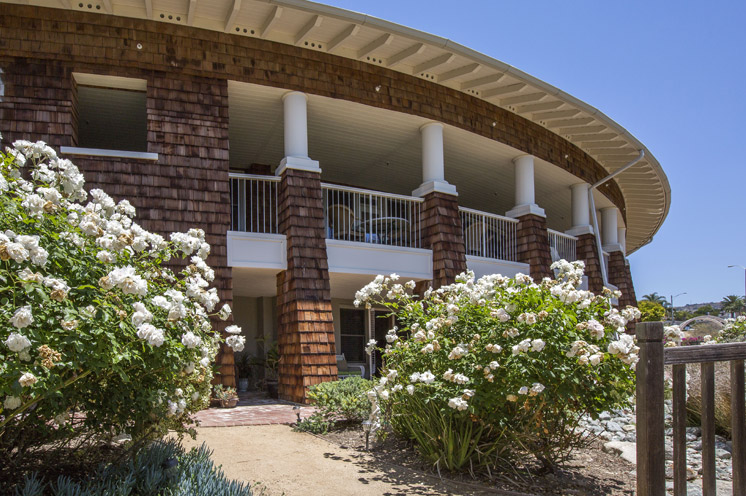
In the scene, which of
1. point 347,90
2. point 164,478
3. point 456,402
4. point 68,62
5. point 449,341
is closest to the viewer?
point 164,478

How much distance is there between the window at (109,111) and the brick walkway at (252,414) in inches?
175

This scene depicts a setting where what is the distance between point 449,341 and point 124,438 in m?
3.28

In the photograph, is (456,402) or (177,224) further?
(177,224)

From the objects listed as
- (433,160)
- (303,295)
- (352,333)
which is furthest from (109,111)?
(352,333)

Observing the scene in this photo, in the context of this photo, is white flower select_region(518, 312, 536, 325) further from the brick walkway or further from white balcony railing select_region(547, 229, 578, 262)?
white balcony railing select_region(547, 229, 578, 262)

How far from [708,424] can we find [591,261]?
36.4ft

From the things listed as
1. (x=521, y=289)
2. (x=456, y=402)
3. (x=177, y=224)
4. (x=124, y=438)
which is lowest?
(x=124, y=438)

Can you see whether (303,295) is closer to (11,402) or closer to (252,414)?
(252,414)

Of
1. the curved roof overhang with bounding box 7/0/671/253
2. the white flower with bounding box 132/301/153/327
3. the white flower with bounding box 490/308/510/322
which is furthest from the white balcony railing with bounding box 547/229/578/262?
the white flower with bounding box 132/301/153/327

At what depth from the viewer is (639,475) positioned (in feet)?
12.7

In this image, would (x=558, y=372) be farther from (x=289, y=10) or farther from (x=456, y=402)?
(x=289, y=10)

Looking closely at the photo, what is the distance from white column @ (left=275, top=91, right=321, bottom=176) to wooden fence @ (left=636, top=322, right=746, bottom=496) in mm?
6468

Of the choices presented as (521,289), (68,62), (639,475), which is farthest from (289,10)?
(639,475)

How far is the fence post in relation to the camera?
3.76 metres
